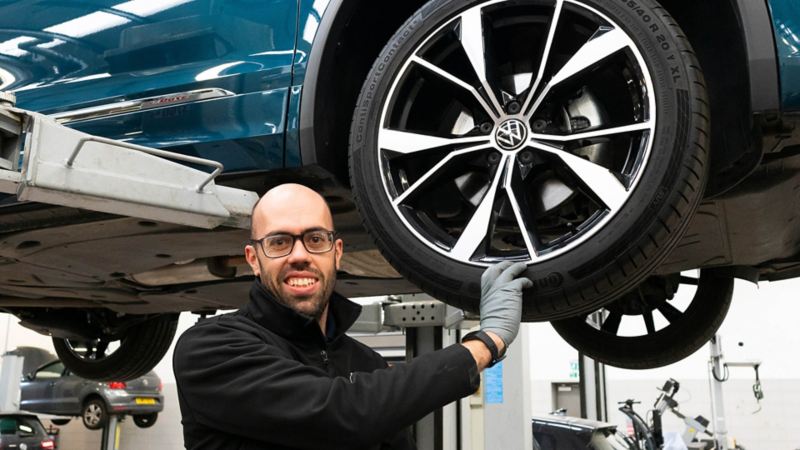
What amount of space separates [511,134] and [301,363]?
2.17 feet

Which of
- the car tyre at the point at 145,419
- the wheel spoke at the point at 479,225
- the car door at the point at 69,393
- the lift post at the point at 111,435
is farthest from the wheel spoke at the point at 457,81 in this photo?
the car tyre at the point at 145,419

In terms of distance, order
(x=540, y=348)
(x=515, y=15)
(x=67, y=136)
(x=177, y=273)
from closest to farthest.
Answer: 1. (x=515, y=15)
2. (x=67, y=136)
3. (x=177, y=273)
4. (x=540, y=348)

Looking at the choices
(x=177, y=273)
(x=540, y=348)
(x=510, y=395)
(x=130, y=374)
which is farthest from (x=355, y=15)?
(x=540, y=348)

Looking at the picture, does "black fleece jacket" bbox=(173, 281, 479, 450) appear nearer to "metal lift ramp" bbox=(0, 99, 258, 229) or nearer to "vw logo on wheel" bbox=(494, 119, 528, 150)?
"vw logo on wheel" bbox=(494, 119, 528, 150)

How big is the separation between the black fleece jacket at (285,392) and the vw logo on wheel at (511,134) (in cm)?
52

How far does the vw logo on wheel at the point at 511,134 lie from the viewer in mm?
1609

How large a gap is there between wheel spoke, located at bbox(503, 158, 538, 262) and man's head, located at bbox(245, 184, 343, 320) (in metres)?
0.40

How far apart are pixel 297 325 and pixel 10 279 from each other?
221 centimetres

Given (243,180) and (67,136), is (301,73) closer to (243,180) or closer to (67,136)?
→ (243,180)

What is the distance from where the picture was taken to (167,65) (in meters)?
2.11

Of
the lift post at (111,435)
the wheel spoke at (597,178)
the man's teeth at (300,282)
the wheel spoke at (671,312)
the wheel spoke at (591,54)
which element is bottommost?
the lift post at (111,435)

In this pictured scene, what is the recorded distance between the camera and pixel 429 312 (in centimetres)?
376

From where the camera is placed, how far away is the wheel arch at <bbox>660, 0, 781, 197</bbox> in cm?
147

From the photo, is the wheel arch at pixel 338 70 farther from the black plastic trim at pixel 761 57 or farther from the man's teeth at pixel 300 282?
the black plastic trim at pixel 761 57
